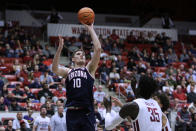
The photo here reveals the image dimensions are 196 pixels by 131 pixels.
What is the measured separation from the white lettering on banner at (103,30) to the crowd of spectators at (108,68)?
16.8 inches

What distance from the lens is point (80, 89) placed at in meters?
6.04

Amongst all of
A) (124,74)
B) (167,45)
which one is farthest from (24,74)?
(167,45)

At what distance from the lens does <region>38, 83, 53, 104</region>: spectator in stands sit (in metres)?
15.5

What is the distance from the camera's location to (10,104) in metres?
14.7

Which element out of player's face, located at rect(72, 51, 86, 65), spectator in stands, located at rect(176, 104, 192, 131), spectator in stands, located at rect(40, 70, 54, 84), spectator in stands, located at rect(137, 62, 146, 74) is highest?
spectator in stands, located at rect(137, 62, 146, 74)

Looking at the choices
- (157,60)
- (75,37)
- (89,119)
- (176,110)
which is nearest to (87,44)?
(75,37)

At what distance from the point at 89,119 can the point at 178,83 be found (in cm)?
1399

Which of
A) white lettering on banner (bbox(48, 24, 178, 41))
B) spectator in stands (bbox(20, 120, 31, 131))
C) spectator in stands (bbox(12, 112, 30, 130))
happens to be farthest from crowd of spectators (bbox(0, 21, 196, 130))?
spectator in stands (bbox(20, 120, 31, 131))

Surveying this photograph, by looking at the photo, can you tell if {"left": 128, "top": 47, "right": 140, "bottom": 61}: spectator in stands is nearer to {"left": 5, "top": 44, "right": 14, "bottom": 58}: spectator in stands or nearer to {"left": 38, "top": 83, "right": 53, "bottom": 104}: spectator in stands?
{"left": 5, "top": 44, "right": 14, "bottom": 58}: spectator in stands

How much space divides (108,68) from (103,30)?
656 centimetres

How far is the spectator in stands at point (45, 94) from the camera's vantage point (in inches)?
609

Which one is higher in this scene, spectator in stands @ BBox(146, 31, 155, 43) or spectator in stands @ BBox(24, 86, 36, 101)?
spectator in stands @ BBox(146, 31, 155, 43)

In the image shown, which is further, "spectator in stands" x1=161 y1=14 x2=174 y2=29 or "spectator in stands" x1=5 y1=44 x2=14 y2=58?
"spectator in stands" x1=161 y1=14 x2=174 y2=29

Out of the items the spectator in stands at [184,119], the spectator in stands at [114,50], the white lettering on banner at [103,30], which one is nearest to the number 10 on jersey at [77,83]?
the spectator in stands at [184,119]
